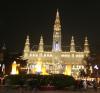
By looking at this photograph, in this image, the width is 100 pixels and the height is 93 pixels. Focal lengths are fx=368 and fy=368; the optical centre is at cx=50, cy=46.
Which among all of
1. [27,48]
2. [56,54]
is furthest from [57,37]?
[27,48]

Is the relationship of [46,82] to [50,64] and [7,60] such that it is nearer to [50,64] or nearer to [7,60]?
[7,60]

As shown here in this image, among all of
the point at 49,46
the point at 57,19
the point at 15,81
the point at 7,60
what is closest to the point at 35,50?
the point at 49,46

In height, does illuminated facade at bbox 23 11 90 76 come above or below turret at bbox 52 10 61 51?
below

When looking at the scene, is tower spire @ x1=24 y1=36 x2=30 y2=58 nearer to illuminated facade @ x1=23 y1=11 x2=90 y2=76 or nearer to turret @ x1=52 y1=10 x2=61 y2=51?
illuminated facade @ x1=23 y1=11 x2=90 y2=76

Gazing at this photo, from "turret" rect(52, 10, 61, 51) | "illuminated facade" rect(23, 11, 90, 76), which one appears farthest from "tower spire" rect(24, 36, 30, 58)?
"turret" rect(52, 10, 61, 51)

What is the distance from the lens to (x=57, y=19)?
161500mm

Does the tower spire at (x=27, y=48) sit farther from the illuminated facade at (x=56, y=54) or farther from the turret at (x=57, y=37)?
the turret at (x=57, y=37)

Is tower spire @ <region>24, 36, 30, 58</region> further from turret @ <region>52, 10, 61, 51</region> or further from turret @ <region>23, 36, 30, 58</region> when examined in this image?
turret @ <region>52, 10, 61, 51</region>

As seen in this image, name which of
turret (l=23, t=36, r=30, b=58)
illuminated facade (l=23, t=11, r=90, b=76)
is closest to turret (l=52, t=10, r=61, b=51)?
illuminated facade (l=23, t=11, r=90, b=76)

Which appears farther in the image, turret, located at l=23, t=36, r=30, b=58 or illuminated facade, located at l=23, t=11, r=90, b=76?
turret, located at l=23, t=36, r=30, b=58

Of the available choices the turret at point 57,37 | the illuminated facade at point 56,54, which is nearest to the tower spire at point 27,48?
Result: the illuminated facade at point 56,54

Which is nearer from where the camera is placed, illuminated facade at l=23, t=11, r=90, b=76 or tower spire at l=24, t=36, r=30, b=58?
illuminated facade at l=23, t=11, r=90, b=76

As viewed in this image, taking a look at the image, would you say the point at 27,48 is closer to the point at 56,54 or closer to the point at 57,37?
the point at 56,54

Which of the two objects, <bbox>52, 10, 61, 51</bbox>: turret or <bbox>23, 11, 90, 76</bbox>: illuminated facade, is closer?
<bbox>23, 11, 90, 76</bbox>: illuminated facade
